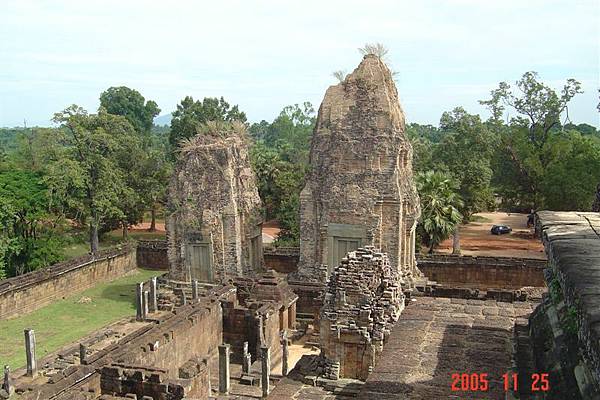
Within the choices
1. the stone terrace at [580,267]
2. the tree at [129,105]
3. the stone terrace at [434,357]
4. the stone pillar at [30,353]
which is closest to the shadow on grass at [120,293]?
the stone pillar at [30,353]

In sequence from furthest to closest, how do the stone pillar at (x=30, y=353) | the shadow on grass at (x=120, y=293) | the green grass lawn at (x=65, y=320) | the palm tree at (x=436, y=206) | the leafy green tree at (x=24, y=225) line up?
1. the palm tree at (x=436, y=206)
2. the leafy green tree at (x=24, y=225)
3. the shadow on grass at (x=120, y=293)
4. the green grass lawn at (x=65, y=320)
5. the stone pillar at (x=30, y=353)

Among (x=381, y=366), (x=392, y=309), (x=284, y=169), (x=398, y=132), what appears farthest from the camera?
(x=284, y=169)

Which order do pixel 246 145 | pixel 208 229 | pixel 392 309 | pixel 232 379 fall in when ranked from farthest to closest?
pixel 246 145, pixel 208 229, pixel 232 379, pixel 392 309

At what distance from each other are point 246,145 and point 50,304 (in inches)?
400

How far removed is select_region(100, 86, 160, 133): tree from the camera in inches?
2437

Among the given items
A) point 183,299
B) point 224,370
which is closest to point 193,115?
point 183,299

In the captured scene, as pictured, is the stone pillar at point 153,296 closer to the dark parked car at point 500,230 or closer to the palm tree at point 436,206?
the palm tree at point 436,206

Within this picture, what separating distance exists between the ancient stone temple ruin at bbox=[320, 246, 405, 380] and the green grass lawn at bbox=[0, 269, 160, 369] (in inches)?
387

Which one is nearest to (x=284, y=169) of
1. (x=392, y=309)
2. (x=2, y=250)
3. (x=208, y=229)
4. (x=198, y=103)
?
(x=198, y=103)

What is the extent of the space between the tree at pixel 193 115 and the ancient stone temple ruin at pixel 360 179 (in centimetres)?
2305

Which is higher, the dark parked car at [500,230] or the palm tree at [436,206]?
the palm tree at [436,206]

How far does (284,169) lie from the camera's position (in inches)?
1491

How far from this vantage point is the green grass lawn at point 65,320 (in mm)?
17125

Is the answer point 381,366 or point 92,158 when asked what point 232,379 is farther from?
point 92,158
